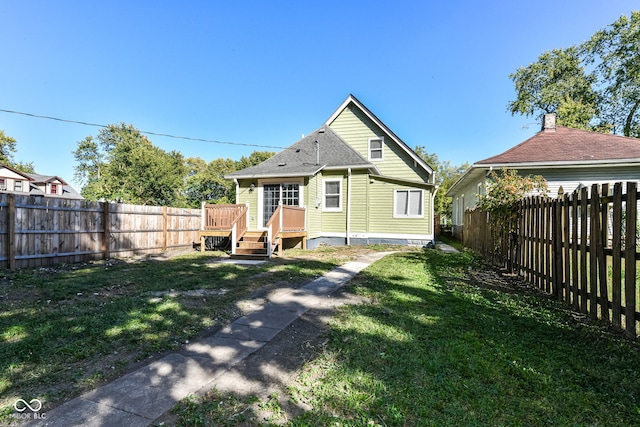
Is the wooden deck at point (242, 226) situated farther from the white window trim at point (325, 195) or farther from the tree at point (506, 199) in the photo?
the tree at point (506, 199)

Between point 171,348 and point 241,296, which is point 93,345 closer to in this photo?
point 171,348

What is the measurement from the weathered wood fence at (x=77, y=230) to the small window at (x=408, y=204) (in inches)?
372

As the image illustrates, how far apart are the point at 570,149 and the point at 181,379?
53.8ft

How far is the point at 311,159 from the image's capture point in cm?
1476

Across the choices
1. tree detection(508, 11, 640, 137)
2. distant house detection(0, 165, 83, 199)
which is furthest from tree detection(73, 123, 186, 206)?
tree detection(508, 11, 640, 137)

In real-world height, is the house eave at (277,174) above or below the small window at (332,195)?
above

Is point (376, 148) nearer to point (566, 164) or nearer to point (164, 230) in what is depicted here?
point (566, 164)

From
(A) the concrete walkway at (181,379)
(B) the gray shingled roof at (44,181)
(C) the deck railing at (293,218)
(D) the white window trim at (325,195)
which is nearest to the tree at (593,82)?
(D) the white window trim at (325,195)

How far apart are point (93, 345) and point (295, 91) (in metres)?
20.2

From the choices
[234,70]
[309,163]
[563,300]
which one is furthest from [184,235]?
[563,300]

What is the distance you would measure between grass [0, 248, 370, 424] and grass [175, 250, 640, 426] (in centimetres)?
123

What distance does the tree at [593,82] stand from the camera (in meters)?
23.5

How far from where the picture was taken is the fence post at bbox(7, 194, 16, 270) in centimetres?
723

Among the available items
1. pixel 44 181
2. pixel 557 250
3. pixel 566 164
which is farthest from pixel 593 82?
pixel 44 181
